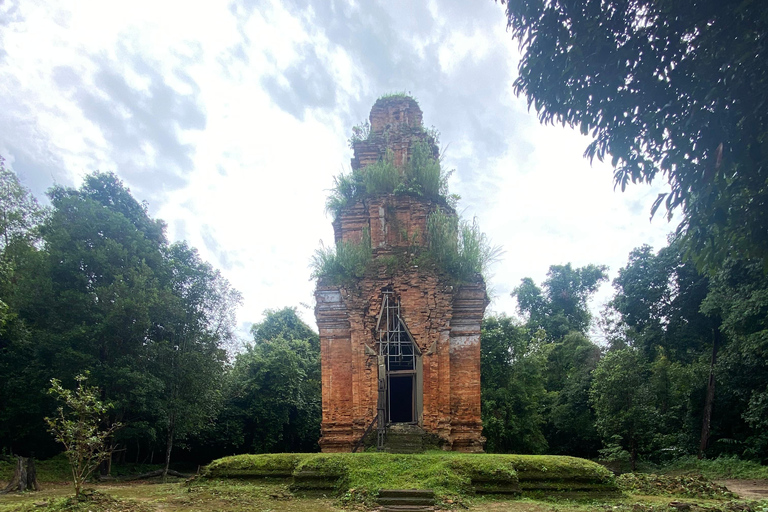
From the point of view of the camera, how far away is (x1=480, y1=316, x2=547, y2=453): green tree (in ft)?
66.2

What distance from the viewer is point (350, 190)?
14953mm

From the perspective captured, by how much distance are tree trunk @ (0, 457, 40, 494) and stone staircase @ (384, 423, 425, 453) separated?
8.73m

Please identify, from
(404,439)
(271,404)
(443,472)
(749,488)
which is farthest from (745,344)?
(271,404)

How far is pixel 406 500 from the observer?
26.9 feet

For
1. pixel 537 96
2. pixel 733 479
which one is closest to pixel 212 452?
pixel 733 479

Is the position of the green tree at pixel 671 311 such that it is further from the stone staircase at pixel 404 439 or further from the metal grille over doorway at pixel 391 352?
the stone staircase at pixel 404 439

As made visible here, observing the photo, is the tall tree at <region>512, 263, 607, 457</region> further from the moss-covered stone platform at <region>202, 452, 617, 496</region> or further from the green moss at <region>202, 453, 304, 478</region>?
the green moss at <region>202, 453, 304, 478</region>

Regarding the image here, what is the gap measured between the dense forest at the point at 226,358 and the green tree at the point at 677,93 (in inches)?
485

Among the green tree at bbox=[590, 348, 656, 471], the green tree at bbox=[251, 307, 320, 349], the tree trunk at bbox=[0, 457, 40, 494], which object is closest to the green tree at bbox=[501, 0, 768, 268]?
the tree trunk at bbox=[0, 457, 40, 494]

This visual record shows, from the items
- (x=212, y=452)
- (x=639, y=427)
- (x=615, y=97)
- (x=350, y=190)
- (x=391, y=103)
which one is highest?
(x=391, y=103)

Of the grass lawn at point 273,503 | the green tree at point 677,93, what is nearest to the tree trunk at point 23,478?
the grass lawn at point 273,503

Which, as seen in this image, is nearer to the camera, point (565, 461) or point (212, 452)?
point (565, 461)

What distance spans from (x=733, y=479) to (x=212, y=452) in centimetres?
2062

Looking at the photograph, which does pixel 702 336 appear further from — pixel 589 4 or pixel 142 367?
pixel 142 367
